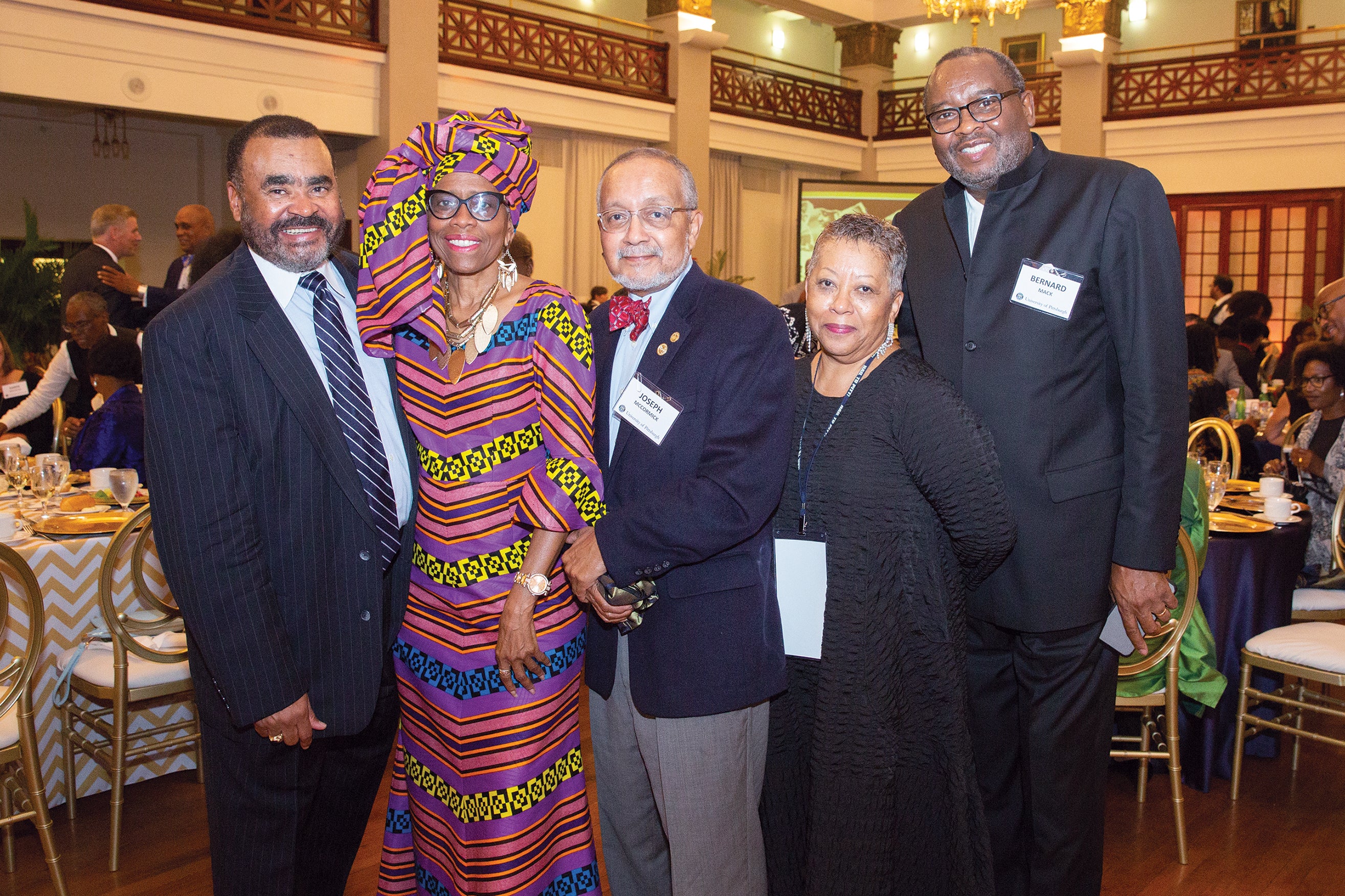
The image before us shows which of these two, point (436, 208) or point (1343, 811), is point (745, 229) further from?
point (436, 208)

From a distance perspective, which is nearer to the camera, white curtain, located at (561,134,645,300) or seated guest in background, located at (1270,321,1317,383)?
seated guest in background, located at (1270,321,1317,383)

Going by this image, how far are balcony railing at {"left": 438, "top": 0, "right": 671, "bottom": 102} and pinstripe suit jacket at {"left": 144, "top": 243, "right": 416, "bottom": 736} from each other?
9.37 metres

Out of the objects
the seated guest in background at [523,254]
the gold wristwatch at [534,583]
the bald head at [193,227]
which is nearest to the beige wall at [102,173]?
the bald head at [193,227]

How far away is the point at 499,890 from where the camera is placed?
191 cm

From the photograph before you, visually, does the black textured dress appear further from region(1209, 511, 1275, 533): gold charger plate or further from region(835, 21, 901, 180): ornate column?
region(835, 21, 901, 180): ornate column

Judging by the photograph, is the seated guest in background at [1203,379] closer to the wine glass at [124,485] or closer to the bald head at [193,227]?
the wine glass at [124,485]

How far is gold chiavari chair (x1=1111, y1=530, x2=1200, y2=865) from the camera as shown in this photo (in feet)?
9.85

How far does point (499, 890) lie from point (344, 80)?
9.29 meters

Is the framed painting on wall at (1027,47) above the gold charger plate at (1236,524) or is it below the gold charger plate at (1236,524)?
above

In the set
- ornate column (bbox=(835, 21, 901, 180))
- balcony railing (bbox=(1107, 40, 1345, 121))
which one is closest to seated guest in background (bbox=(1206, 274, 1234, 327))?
balcony railing (bbox=(1107, 40, 1345, 121))

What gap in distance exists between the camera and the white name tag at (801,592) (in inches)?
77.7

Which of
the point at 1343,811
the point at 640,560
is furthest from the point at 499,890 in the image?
the point at 1343,811

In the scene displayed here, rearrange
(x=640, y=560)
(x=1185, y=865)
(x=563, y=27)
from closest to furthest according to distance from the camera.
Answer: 1. (x=640, y=560)
2. (x=1185, y=865)
3. (x=563, y=27)

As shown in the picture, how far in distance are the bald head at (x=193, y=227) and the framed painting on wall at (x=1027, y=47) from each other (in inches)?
549
